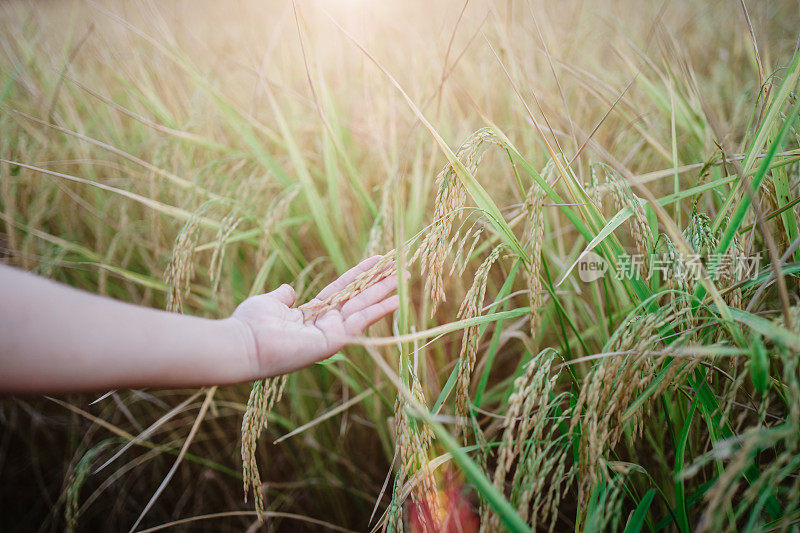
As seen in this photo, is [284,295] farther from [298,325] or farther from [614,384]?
[614,384]

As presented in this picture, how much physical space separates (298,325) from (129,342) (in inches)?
9.9

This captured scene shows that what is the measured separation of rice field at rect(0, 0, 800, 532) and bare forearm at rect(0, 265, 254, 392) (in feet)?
0.32

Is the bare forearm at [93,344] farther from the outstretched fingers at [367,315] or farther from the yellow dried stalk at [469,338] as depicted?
the yellow dried stalk at [469,338]

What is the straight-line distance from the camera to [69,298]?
1.99 ft

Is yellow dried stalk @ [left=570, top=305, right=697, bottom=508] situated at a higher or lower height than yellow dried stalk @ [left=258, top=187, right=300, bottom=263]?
lower

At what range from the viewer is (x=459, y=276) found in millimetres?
759

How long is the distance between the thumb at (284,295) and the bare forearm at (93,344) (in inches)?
5.7

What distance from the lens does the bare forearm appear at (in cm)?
57

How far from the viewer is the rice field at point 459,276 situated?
0.58m

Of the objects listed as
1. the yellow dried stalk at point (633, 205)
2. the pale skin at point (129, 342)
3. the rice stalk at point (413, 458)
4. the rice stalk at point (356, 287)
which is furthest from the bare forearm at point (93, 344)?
the yellow dried stalk at point (633, 205)

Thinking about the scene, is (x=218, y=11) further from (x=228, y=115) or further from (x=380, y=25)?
(x=228, y=115)

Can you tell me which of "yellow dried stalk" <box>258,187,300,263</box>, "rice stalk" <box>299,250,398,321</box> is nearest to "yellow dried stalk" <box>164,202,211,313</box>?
"yellow dried stalk" <box>258,187,300,263</box>

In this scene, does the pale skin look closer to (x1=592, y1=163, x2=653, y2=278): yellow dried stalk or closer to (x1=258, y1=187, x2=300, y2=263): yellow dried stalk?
(x1=258, y1=187, x2=300, y2=263): yellow dried stalk

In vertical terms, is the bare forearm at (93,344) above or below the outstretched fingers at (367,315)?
above
